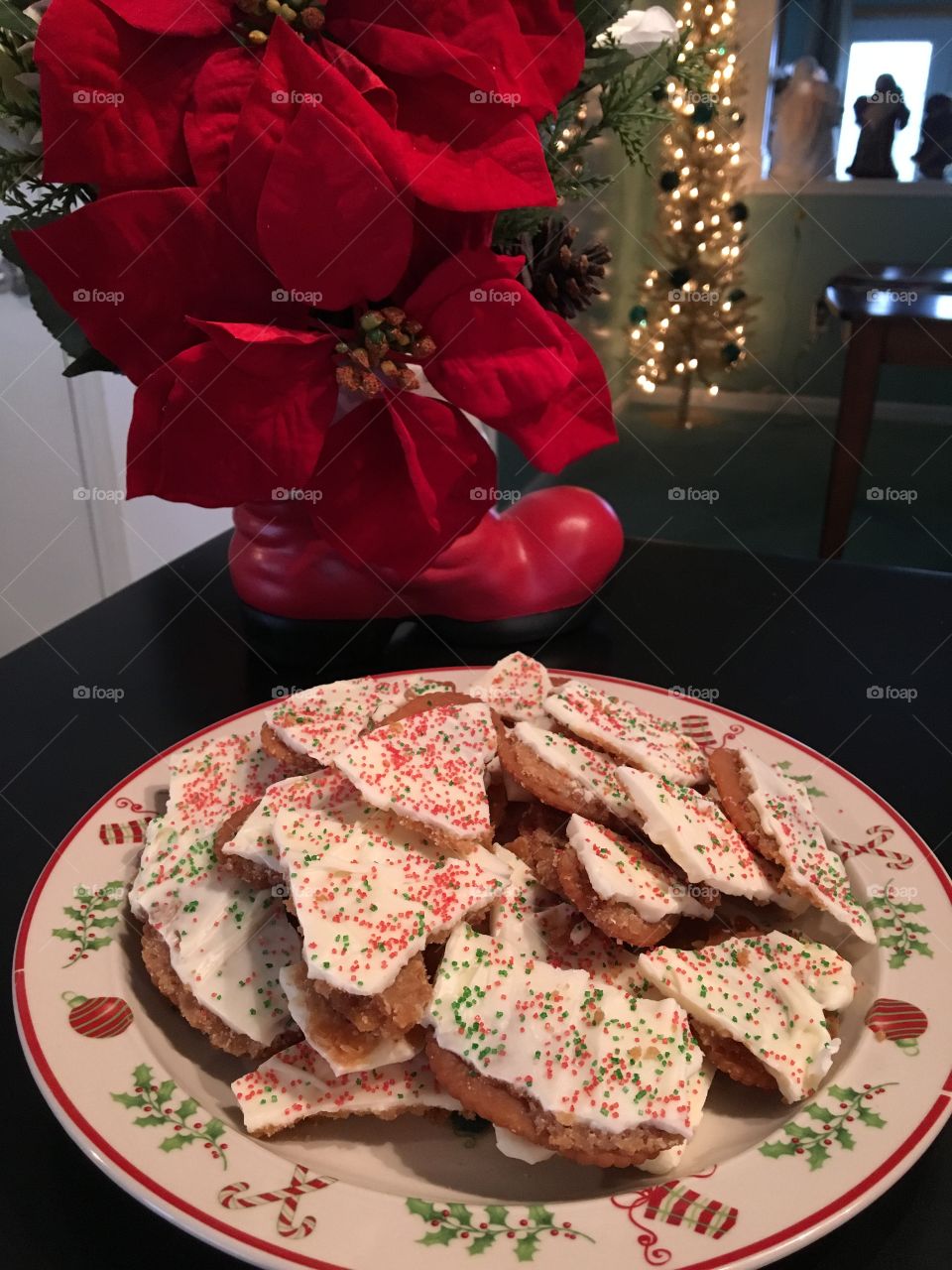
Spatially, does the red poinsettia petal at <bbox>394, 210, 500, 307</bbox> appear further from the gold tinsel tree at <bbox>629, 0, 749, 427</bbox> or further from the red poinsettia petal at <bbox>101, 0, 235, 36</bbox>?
the gold tinsel tree at <bbox>629, 0, 749, 427</bbox>

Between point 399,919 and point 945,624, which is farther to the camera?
point 945,624

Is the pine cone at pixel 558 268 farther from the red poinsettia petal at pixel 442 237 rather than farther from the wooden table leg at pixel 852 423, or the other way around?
the wooden table leg at pixel 852 423

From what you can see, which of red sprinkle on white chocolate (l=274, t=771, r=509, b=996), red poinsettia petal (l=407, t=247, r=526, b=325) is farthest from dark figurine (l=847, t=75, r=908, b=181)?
red sprinkle on white chocolate (l=274, t=771, r=509, b=996)

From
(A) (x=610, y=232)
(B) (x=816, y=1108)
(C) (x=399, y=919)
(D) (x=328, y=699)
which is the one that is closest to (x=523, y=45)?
(D) (x=328, y=699)

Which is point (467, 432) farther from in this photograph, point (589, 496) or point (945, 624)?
point (945, 624)

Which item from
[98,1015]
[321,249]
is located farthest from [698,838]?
[321,249]

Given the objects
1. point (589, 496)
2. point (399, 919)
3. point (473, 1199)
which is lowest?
point (473, 1199)
